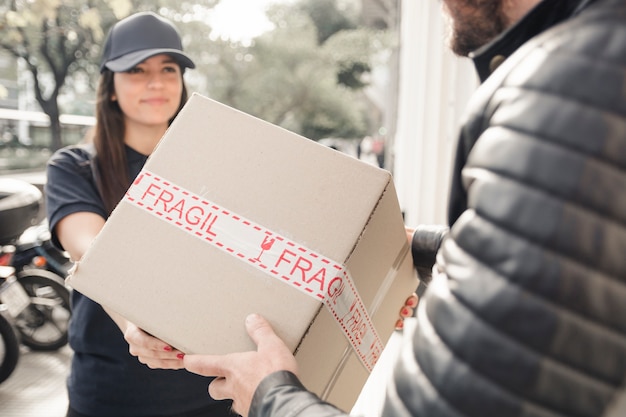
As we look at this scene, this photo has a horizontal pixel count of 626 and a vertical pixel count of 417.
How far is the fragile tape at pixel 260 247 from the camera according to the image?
944 mm

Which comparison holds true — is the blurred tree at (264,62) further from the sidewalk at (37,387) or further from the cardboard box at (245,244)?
the cardboard box at (245,244)

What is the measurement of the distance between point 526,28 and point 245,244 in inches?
21.8

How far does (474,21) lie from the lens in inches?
34.3

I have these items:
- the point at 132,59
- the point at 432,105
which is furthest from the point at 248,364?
the point at 432,105

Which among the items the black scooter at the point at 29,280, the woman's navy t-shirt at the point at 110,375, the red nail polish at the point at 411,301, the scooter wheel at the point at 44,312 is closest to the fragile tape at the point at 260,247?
the red nail polish at the point at 411,301

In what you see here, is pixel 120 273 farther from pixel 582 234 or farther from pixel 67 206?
pixel 582 234

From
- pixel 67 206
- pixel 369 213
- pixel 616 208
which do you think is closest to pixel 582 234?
pixel 616 208

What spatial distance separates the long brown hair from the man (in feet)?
3.74

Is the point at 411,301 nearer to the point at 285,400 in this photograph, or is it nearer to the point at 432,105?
the point at 285,400

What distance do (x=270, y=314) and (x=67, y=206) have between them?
79cm

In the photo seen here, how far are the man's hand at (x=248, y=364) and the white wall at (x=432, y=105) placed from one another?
3.14 meters

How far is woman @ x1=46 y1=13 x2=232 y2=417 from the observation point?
147cm

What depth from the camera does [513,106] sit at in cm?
64

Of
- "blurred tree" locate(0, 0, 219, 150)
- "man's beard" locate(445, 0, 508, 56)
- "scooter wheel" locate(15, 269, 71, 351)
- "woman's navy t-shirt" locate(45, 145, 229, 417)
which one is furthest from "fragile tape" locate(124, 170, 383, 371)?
"blurred tree" locate(0, 0, 219, 150)
